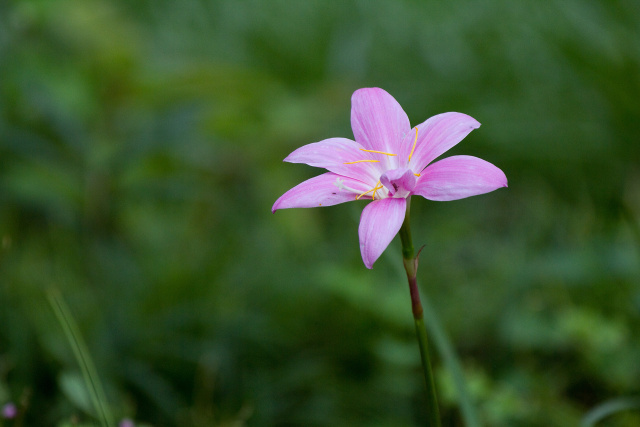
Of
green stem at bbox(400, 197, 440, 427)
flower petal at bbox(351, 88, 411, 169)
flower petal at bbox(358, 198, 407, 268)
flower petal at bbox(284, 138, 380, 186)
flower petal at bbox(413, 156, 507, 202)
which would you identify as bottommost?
green stem at bbox(400, 197, 440, 427)

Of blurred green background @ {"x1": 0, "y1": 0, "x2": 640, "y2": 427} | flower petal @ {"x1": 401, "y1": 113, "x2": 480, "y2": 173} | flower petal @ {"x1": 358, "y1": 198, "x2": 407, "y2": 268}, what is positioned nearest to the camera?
flower petal @ {"x1": 358, "y1": 198, "x2": 407, "y2": 268}

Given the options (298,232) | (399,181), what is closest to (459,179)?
(399,181)

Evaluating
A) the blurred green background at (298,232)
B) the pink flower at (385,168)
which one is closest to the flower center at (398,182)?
the pink flower at (385,168)

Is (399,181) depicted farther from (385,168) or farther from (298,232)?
→ (298,232)

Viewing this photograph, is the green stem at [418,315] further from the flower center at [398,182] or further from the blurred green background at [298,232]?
the blurred green background at [298,232]

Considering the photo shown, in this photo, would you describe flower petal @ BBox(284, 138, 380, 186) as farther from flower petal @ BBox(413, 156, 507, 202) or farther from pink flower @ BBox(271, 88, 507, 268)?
flower petal @ BBox(413, 156, 507, 202)

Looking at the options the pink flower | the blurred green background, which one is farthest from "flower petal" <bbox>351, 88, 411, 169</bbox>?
the blurred green background

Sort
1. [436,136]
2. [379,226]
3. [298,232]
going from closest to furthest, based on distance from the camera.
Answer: [379,226] → [436,136] → [298,232]
